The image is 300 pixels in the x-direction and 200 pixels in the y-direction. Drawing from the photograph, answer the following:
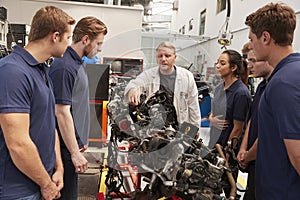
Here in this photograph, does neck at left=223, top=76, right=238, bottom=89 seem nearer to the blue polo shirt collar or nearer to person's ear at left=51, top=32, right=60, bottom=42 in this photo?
the blue polo shirt collar

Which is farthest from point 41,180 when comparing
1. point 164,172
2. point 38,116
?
point 164,172

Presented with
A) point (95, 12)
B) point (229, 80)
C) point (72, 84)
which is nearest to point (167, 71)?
point (229, 80)

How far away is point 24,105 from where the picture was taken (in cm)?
102

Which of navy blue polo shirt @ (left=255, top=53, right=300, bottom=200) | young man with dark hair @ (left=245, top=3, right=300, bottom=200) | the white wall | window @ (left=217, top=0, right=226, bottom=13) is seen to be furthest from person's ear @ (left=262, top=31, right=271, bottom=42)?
window @ (left=217, top=0, right=226, bottom=13)

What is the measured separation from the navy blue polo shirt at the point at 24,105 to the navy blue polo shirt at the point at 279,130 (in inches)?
35.8

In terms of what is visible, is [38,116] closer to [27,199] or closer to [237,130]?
[27,199]

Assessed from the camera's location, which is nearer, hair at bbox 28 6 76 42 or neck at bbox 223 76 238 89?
hair at bbox 28 6 76 42

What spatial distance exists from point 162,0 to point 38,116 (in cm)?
1340

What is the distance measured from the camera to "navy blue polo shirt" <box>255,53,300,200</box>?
0.96 m

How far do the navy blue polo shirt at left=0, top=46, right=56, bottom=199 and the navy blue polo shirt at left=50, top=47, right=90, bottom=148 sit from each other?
274 mm

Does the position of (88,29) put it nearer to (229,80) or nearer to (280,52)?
(280,52)

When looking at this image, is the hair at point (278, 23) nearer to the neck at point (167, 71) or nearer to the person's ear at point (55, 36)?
the person's ear at point (55, 36)

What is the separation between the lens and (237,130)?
198cm

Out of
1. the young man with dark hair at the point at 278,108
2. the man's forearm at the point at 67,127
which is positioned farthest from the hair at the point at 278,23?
the man's forearm at the point at 67,127
